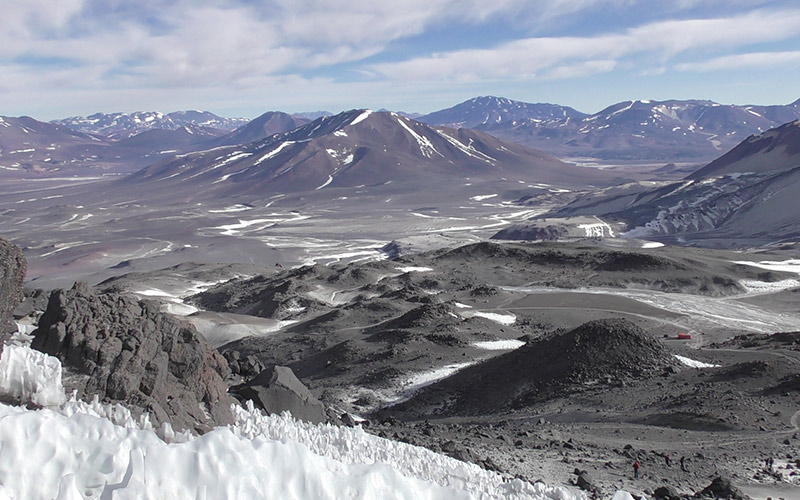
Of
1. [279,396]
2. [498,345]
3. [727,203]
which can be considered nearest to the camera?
[279,396]

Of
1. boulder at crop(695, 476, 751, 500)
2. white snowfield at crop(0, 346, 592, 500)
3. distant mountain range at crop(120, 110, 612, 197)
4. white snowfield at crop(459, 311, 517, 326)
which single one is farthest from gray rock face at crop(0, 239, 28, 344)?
distant mountain range at crop(120, 110, 612, 197)

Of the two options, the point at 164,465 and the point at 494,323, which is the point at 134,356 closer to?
the point at 164,465

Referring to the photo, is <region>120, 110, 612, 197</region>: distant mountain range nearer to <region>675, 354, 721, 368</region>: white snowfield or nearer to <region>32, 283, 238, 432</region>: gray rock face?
<region>675, 354, 721, 368</region>: white snowfield

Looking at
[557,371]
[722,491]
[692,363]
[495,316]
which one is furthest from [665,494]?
[495,316]

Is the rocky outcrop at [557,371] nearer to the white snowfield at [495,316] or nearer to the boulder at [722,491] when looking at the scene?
the boulder at [722,491]

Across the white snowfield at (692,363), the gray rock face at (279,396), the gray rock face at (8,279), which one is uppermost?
the gray rock face at (8,279)

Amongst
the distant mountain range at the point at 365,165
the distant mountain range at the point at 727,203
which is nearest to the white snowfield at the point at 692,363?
the distant mountain range at the point at 727,203

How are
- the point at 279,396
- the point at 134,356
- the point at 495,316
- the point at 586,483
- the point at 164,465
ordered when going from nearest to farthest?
the point at 164,465
the point at 134,356
the point at 586,483
the point at 279,396
the point at 495,316
